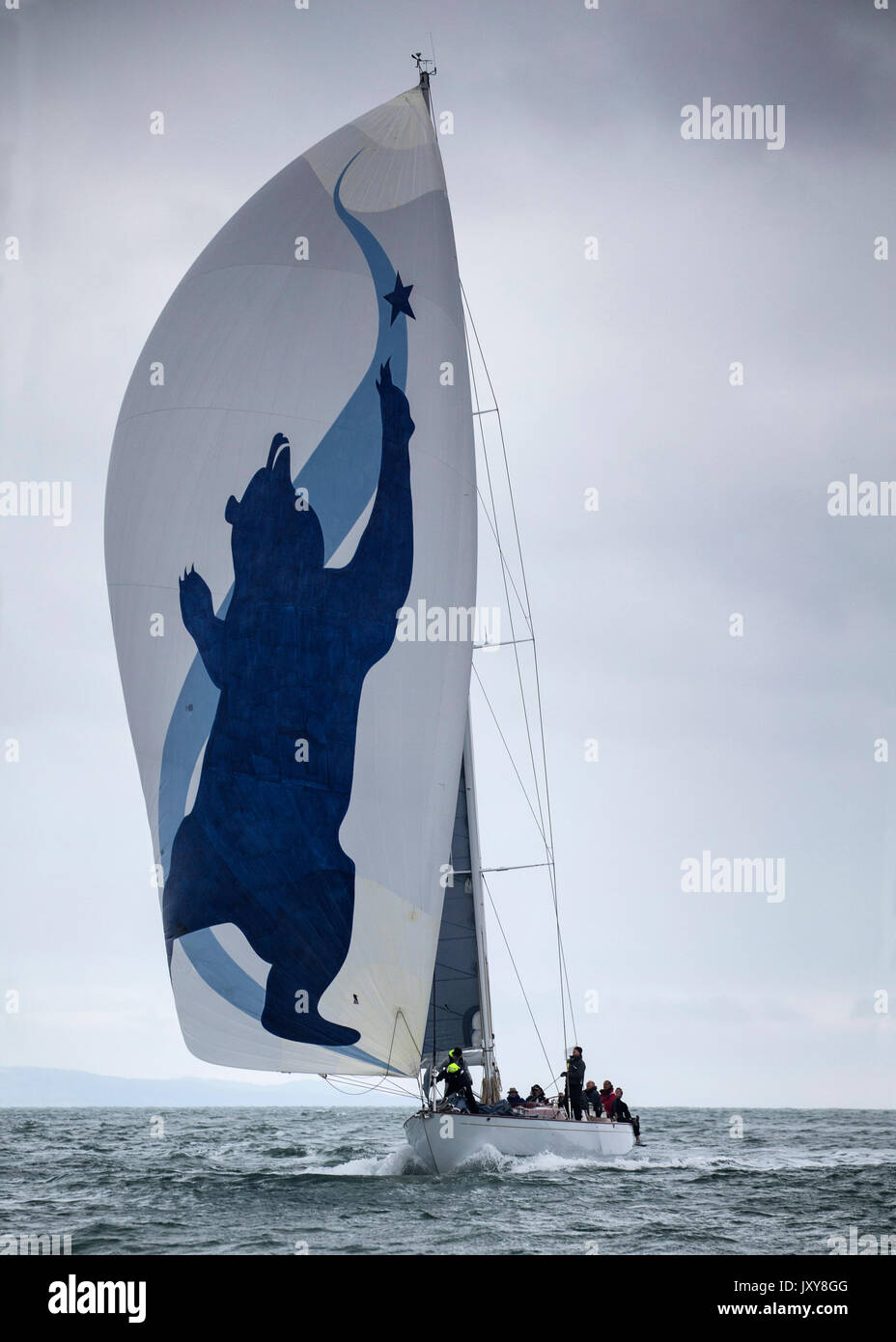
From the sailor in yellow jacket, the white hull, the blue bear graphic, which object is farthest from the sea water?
the blue bear graphic

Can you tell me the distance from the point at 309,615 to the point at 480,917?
5.69 m

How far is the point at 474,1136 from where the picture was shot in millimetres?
17766

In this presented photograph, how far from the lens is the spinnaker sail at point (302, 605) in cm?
1711

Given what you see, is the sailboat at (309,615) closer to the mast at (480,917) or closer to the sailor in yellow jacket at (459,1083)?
the sailor in yellow jacket at (459,1083)

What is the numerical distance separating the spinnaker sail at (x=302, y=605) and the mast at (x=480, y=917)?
1968 mm

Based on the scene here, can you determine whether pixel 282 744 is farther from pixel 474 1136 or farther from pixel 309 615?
pixel 474 1136

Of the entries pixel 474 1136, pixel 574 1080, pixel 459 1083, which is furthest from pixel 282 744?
pixel 574 1080

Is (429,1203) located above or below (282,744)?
below

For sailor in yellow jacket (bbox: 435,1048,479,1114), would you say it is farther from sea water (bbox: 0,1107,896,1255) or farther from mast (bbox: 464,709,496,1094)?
mast (bbox: 464,709,496,1094)

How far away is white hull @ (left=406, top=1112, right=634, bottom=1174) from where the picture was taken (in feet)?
57.8

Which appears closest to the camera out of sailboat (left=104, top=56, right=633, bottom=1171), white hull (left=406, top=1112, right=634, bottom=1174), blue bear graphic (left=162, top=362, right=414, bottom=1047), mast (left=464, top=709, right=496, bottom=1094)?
blue bear graphic (left=162, top=362, right=414, bottom=1047)

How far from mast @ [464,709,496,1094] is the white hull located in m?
1.56
